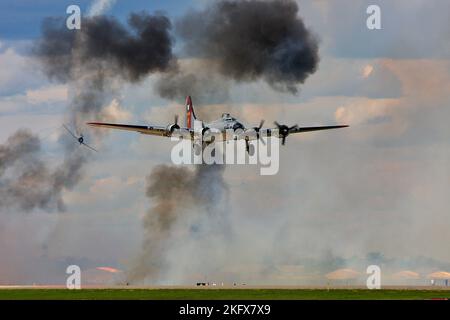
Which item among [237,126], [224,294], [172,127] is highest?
[172,127]

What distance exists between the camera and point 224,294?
15425 cm

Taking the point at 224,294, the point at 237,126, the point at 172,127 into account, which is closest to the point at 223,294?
the point at 224,294

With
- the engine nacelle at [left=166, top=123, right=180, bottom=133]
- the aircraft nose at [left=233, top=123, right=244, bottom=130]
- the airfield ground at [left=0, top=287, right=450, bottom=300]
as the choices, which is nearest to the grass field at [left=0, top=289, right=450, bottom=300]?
the airfield ground at [left=0, top=287, right=450, bottom=300]

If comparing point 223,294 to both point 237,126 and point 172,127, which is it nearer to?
point 237,126

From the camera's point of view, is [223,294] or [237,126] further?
[237,126]

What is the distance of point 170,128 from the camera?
6821 inches

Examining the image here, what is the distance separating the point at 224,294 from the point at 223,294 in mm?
121

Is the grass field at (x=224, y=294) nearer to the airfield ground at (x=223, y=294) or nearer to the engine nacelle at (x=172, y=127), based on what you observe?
the airfield ground at (x=223, y=294)

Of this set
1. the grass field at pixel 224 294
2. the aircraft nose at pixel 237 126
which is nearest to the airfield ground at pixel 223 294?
the grass field at pixel 224 294

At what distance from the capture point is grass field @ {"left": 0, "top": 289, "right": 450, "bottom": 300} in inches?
5822

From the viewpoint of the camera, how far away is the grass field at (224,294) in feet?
485
